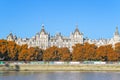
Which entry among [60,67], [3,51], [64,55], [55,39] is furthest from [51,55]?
[55,39]

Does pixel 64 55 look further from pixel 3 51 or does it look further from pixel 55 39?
pixel 55 39

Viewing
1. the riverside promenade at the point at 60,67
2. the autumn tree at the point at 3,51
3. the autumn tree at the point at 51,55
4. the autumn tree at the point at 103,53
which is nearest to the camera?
the riverside promenade at the point at 60,67

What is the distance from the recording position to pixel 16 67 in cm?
10075

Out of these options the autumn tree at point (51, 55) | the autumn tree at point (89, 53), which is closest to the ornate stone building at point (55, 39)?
the autumn tree at point (51, 55)

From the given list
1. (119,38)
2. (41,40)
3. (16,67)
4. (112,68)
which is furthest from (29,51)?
(119,38)

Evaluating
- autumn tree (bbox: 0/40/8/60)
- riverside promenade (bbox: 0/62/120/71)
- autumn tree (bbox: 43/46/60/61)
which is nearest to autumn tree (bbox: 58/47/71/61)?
autumn tree (bbox: 43/46/60/61)

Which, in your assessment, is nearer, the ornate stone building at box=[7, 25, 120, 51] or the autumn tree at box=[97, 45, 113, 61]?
the autumn tree at box=[97, 45, 113, 61]

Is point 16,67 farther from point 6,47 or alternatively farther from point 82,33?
point 82,33

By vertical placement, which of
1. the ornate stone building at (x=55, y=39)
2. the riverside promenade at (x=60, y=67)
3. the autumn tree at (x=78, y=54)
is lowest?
the riverside promenade at (x=60, y=67)

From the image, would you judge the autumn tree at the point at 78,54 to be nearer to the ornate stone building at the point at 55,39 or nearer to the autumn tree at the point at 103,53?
the autumn tree at the point at 103,53

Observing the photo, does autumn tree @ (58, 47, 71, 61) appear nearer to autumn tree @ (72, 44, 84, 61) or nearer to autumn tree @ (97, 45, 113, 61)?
autumn tree @ (72, 44, 84, 61)

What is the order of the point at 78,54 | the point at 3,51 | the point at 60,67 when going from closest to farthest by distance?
the point at 60,67 < the point at 3,51 < the point at 78,54

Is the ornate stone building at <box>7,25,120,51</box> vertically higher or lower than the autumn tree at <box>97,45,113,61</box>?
higher

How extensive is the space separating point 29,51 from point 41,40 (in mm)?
59597
